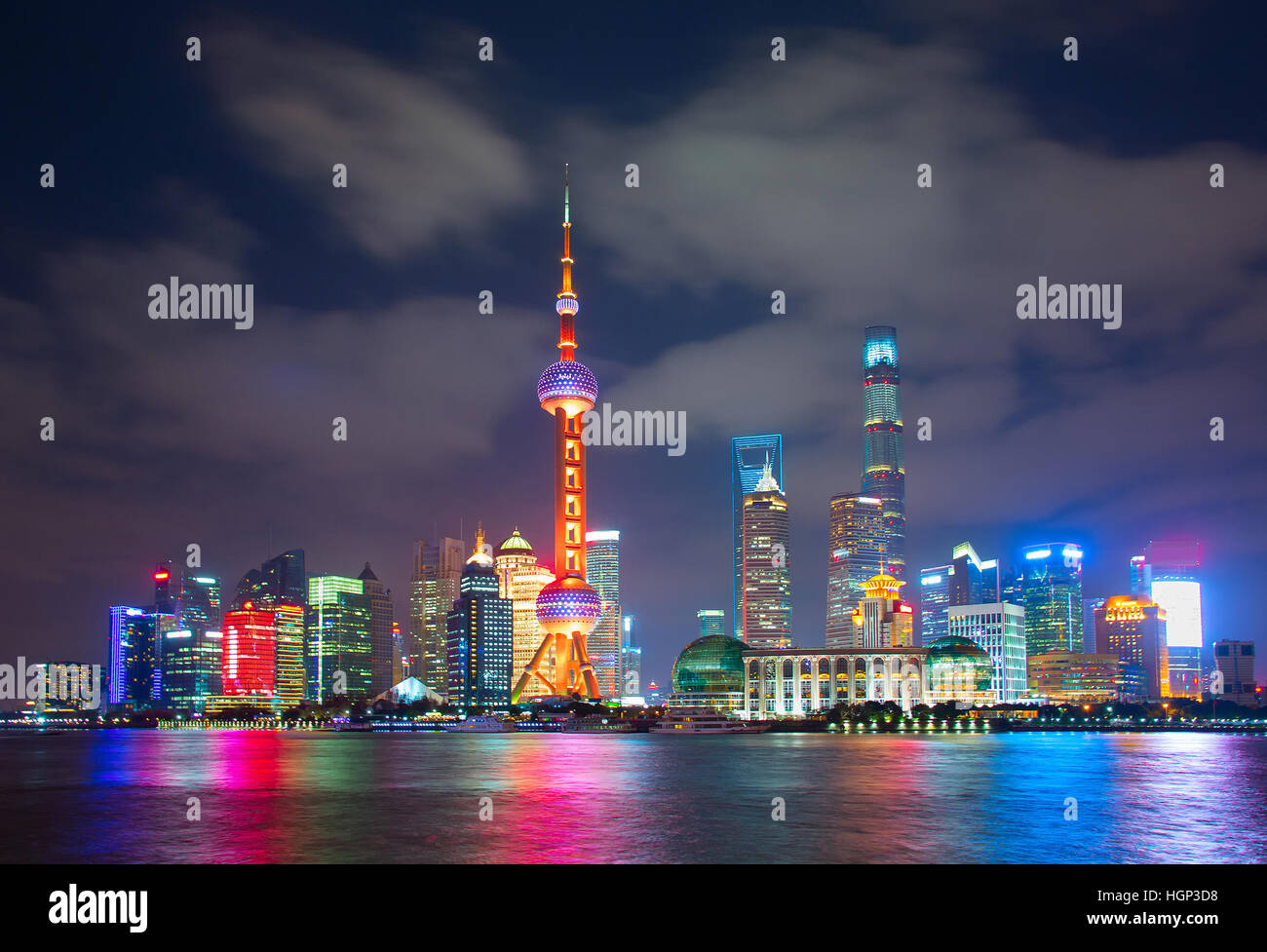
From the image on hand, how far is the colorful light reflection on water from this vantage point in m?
46.6

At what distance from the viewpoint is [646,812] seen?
6247 cm

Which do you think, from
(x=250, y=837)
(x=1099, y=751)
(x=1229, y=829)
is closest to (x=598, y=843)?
(x=250, y=837)

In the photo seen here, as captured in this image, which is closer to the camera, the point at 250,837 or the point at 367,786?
the point at 250,837

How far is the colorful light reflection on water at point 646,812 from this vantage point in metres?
46.6

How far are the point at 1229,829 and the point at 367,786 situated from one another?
188ft
